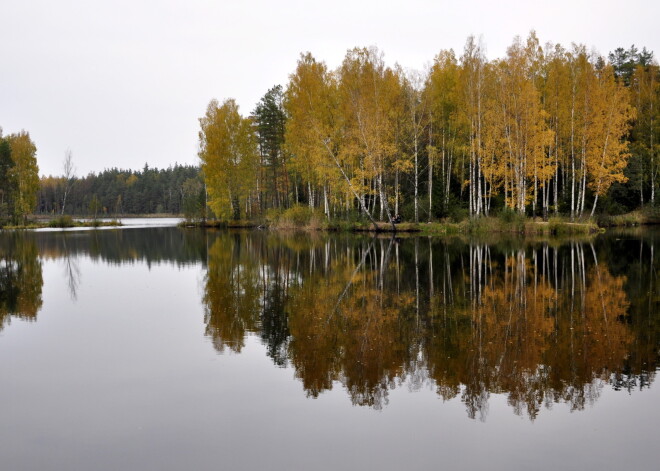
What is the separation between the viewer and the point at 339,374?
7879 mm

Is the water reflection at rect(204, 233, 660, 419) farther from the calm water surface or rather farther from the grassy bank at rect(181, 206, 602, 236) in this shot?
the grassy bank at rect(181, 206, 602, 236)

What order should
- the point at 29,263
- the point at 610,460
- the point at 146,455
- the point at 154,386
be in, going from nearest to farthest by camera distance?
the point at 610,460
the point at 146,455
the point at 154,386
the point at 29,263

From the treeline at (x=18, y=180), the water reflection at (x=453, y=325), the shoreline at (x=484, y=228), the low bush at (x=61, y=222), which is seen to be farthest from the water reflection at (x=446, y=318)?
the treeline at (x=18, y=180)

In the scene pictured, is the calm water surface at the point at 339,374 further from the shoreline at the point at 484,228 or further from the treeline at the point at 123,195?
the treeline at the point at 123,195

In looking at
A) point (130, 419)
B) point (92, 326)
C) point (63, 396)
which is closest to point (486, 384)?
point (130, 419)

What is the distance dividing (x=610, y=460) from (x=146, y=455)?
4918 mm

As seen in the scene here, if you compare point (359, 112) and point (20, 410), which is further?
point (359, 112)

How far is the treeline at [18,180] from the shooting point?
69.1 meters

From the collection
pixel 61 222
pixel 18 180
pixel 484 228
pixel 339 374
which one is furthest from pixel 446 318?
pixel 18 180

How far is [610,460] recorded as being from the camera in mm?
5207

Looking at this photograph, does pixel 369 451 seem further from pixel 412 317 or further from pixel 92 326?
pixel 92 326

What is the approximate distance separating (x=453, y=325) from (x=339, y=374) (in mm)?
3598

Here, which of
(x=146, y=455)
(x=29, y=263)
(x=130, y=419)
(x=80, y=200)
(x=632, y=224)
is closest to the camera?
(x=146, y=455)

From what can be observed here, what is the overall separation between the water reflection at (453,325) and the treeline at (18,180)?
205 ft
